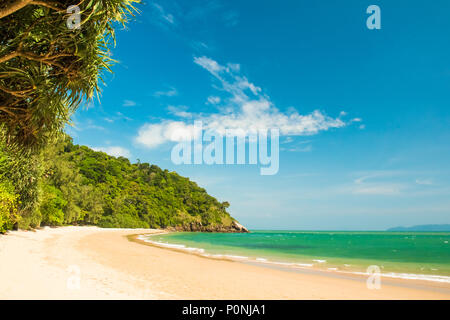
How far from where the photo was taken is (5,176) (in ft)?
58.3

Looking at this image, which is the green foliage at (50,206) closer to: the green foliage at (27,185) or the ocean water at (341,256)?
the green foliage at (27,185)

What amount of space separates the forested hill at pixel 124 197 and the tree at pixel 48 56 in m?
25.1

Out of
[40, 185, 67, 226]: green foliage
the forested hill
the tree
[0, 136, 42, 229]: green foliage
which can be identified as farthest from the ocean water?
the forested hill

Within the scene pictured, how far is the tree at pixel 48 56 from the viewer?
4.39 meters

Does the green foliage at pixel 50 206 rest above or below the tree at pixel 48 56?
below

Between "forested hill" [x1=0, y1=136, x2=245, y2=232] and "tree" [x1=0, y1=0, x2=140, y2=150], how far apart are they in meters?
25.1

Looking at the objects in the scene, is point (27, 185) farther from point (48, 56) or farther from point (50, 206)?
point (48, 56)

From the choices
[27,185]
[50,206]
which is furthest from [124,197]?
[27,185]

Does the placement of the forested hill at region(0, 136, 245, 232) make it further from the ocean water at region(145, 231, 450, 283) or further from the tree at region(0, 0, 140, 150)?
the tree at region(0, 0, 140, 150)

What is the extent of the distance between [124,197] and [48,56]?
80.7 meters

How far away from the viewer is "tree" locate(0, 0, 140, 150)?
4.39m

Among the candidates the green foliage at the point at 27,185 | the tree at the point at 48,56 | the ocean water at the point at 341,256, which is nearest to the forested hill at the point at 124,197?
the green foliage at the point at 27,185

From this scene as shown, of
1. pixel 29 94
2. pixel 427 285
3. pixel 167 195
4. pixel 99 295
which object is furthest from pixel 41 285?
pixel 167 195
